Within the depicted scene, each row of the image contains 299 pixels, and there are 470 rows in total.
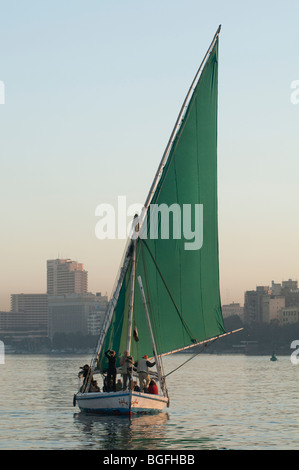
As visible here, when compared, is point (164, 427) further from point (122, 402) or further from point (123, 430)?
point (123, 430)

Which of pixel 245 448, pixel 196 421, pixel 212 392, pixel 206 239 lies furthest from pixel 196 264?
pixel 212 392

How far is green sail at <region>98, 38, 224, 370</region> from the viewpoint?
47.4 m

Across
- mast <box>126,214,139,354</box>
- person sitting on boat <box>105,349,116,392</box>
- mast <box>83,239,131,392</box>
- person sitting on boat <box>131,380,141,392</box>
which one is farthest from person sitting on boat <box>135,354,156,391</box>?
mast <box>83,239,131,392</box>

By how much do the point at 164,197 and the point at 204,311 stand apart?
600cm

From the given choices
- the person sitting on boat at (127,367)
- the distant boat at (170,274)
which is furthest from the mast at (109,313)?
the person sitting on boat at (127,367)

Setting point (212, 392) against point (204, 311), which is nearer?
point (204, 311)

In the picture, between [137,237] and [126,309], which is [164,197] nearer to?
[137,237]

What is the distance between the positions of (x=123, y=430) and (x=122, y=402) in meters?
2.09

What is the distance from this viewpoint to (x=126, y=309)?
4775 cm

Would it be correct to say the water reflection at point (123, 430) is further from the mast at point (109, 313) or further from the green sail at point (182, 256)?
the green sail at point (182, 256)

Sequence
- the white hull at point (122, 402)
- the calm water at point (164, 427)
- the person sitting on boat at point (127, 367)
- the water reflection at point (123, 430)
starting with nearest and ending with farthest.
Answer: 1. the water reflection at point (123, 430)
2. the calm water at point (164, 427)
3. the person sitting on boat at point (127, 367)
4. the white hull at point (122, 402)

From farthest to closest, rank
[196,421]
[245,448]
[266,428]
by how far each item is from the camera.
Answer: [196,421] → [266,428] → [245,448]

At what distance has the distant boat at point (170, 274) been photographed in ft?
154

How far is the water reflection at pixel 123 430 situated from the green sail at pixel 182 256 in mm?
3275
